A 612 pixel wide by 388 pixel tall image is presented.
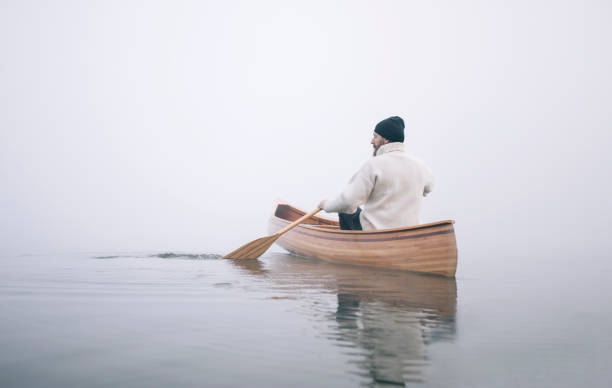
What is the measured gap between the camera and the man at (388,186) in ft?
14.1

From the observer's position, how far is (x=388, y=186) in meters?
4.33

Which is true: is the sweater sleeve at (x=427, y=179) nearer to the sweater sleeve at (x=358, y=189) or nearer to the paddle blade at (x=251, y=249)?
the sweater sleeve at (x=358, y=189)

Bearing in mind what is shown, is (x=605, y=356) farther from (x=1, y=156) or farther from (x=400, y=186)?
(x=1, y=156)

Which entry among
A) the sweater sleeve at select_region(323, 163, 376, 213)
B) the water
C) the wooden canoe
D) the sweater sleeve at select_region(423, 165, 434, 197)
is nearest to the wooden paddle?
the wooden canoe

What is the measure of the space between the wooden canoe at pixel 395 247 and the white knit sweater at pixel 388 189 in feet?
0.81

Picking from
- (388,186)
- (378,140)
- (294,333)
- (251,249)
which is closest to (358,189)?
(388,186)

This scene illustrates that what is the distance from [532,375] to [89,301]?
7.85 ft

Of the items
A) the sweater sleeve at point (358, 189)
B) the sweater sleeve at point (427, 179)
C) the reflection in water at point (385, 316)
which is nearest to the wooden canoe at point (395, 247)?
the reflection in water at point (385, 316)

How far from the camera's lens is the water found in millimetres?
1251

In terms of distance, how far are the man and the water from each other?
1.10 metres

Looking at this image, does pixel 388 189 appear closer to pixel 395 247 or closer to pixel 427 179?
pixel 427 179

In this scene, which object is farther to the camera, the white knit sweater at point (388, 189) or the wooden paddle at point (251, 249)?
the wooden paddle at point (251, 249)

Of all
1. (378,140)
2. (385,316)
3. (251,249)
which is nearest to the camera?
(385,316)

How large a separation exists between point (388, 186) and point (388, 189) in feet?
0.13
